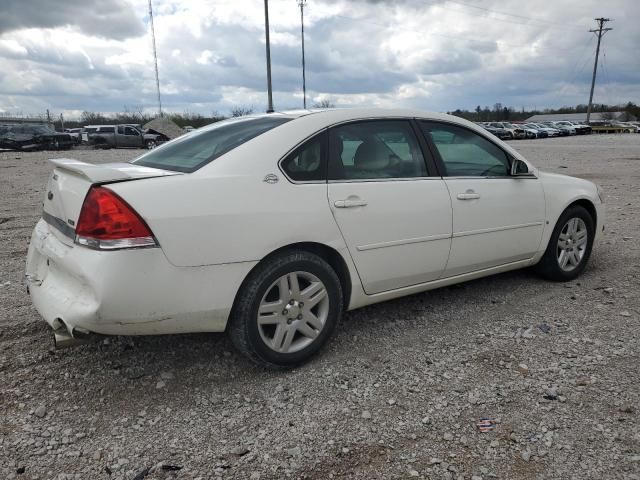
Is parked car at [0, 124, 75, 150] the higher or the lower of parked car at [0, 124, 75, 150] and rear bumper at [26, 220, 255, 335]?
the higher

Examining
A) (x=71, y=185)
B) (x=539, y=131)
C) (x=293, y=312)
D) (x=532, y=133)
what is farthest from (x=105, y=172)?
(x=539, y=131)

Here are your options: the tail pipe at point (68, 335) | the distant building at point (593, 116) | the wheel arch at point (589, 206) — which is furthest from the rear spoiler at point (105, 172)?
the distant building at point (593, 116)

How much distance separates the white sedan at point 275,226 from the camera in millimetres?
2615

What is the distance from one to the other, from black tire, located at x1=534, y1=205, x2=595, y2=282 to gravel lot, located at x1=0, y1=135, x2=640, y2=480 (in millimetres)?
479

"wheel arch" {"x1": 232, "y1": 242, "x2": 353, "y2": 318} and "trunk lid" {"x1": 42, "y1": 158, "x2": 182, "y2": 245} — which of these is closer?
"trunk lid" {"x1": 42, "y1": 158, "x2": 182, "y2": 245}

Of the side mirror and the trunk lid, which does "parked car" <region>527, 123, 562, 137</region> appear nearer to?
the side mirror

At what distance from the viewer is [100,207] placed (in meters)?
2.58

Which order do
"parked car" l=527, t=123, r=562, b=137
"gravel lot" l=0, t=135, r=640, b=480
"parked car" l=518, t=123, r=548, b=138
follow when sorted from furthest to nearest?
"parked car" l=527, t=123, r=562, b=137
"parked car" l=518, t=123, r=548, b=138
"gravel lot" l=0, t=135, r=640, b=480

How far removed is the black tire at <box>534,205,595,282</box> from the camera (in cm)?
457

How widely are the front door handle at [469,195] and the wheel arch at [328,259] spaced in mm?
1099

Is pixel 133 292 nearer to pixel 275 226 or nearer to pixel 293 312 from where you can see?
pixel 275 226

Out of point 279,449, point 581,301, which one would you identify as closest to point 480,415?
point 279,449

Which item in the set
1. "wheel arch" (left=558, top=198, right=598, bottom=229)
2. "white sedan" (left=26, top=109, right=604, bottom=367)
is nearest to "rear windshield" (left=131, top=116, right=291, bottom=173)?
"white sedan" (left=26, top=109, right=604, bottom=367)

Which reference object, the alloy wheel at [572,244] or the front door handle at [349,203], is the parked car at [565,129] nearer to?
the alloy wheel at [572,244]
